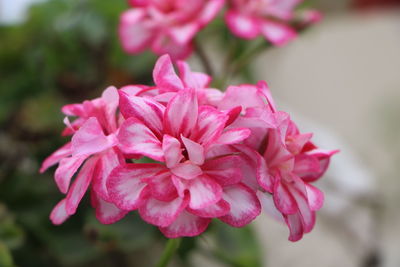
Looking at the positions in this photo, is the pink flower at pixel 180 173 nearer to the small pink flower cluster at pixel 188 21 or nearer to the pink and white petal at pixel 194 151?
the pink and white petal at pixel 194 151

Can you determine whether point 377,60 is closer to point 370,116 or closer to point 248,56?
point 370,116

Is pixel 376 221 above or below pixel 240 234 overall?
below

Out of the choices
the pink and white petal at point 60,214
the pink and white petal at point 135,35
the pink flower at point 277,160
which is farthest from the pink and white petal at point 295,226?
the pink and white petal at point 135,35

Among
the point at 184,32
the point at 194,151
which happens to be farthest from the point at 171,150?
the point at 184,32

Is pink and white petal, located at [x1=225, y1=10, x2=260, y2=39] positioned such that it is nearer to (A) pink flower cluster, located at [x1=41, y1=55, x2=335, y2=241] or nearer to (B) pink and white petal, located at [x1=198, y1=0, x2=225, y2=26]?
(B) pink and white petal, located at [x1=198, y1=0, x2=225, y2=26]

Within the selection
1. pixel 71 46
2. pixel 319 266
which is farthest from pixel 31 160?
pixel 319 266

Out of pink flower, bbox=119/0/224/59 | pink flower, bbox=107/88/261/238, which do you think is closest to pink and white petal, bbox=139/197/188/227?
pink flower, bbox=107/88/261/238

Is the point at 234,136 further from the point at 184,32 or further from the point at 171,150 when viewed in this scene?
the point at 184,32
